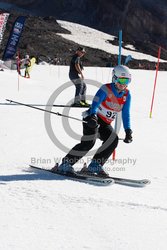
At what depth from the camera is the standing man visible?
11859mm

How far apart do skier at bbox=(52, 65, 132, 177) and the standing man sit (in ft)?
20.4

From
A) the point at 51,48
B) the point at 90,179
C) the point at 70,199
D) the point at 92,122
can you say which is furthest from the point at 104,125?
the point at 51,48

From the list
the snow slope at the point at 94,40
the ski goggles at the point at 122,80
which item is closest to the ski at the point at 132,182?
the ski goggles at the point at 122,80

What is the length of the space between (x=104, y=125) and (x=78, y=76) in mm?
6729

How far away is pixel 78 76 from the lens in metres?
12.2

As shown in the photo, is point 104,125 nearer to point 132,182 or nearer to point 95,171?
point 95,171

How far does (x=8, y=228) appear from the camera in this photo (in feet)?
11.6

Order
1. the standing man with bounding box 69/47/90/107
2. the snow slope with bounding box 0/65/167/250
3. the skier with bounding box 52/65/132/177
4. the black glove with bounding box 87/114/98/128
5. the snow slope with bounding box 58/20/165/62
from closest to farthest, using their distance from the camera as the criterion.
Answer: the snow slope with bounding box 0/65/167/250 → the black glove with bounding box 87/114/98/128 → the skier with bounding box 52/65/132/177 → the standing man with bounding box 69/47/90/107 → the snow slope with bounding box 58/20/165/62

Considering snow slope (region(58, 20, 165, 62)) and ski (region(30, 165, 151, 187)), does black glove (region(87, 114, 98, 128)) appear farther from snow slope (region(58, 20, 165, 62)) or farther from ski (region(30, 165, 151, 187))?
snow slope (region(58, 20, 165, 62))

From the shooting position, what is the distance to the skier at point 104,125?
17.9 ft

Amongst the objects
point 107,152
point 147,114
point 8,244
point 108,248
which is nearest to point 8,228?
point 8,244

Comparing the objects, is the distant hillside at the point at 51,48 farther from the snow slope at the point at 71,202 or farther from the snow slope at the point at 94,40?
the snow slope at the point at 71,202

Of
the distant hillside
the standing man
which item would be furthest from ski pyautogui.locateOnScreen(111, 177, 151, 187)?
the distant hillside

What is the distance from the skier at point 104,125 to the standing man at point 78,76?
244 inches
